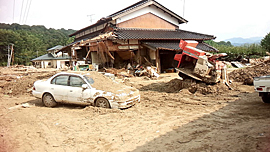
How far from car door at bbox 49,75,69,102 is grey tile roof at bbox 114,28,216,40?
32.2 feet

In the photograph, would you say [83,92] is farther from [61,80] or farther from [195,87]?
[195,87]

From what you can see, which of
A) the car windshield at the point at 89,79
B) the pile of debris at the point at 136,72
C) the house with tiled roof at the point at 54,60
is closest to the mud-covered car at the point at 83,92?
the car windshield at the point at 89,79

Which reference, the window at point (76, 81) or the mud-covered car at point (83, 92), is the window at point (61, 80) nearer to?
the mud-covered car at point (83, 92)

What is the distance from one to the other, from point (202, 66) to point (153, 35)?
35.8 ft

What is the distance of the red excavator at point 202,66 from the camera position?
9423mm

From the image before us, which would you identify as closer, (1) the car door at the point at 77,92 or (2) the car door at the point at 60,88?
(1) the car door at the point at 77,92

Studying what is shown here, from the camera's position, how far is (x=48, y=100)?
27.1ft

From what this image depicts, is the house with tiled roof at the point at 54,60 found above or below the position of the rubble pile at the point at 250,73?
above

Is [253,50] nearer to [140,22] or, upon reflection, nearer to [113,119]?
[140,22]

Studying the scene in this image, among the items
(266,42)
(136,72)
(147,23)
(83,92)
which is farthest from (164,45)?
(266,42)

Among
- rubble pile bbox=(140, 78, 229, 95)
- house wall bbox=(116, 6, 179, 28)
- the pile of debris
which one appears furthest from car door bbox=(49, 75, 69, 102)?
house wall bbox=(116, 6, 179, 28)

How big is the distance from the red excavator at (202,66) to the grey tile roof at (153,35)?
837 cm

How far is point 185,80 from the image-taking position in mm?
10289

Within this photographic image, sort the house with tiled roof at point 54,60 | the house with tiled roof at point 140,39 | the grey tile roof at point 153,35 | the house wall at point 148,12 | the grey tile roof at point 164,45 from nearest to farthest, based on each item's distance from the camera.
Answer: the grey tile roof at point 164,45 → the house with tiled roof at point 140,39 → the grey tile roof at point 153,35 → the house wall at point 148,12 → the house with tiled roof at point 54,60
